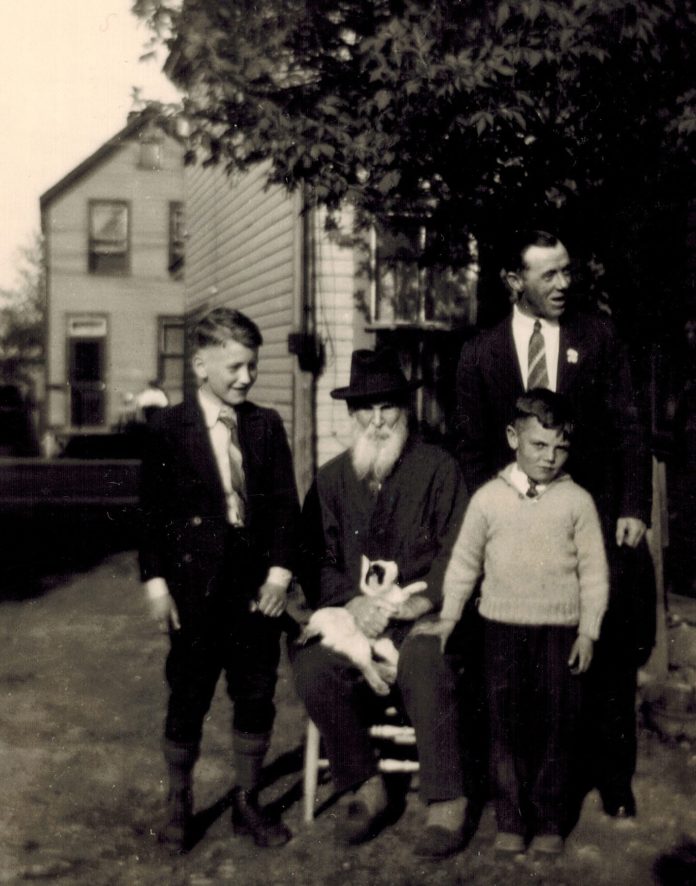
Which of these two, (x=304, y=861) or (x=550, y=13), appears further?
(x=550, y=13)

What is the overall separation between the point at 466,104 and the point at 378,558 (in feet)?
8.30

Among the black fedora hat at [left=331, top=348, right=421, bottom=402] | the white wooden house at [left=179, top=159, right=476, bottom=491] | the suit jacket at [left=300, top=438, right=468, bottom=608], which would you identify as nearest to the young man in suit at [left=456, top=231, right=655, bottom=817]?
the suit jacket at [left=300, top=438, right=468, bottom=608]

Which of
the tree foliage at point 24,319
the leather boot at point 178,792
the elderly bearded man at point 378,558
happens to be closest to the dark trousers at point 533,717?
the elderly bearded man at point 378,558

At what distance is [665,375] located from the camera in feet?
29.2

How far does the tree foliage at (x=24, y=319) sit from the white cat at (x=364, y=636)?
35353mm

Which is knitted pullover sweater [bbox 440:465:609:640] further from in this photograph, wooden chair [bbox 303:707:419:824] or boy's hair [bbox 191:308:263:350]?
boy's hair [bbox 191:308:263:350]

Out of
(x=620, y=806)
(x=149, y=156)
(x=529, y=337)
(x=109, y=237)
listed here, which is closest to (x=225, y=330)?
(x=529, y=337)

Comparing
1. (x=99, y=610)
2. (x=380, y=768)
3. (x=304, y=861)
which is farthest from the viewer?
(x=99, y=610)

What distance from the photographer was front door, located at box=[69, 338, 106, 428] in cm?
3195

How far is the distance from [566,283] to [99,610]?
5.63 m

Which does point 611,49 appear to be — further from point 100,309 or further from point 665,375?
point 100,309

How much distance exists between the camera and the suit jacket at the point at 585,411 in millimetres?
4426

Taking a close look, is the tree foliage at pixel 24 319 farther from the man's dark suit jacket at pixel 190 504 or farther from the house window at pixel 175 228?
the man's dark suit jacket at pixel 190 504

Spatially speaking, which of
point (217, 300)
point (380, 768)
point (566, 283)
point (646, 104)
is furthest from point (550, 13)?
point (217, 300)
